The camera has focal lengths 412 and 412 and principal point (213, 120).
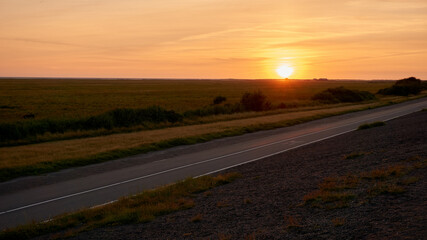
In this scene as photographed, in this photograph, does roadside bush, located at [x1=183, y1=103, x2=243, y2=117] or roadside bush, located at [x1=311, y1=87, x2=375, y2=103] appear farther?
roadside bush, located at [x1=311, y1=87, x2=375, y2=103]

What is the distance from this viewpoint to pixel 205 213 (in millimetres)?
8734

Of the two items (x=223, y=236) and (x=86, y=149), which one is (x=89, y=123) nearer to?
(x=86, y=149)

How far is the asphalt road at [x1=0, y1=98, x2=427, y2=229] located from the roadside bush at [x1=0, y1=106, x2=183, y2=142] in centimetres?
895

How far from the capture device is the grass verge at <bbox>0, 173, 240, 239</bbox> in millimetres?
8367

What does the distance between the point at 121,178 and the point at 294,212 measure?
7546mm

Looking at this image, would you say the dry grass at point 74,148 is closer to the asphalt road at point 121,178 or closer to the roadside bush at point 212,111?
the asphalt road at point 121,178

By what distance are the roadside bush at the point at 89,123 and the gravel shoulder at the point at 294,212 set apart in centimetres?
1602

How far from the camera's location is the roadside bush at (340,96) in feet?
205

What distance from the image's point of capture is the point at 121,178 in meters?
13.8

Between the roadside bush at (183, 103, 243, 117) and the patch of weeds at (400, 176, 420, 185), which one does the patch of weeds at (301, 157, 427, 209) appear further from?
the roadside bush at (183, 103, 243, 117)

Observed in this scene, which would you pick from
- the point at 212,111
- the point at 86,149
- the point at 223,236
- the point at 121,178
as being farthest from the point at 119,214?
the point at 212,111

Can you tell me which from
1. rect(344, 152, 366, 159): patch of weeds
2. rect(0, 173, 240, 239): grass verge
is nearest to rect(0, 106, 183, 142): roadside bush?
rect(0, 173, 240, 239): grass verge

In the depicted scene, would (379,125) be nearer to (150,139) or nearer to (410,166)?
(150,139)

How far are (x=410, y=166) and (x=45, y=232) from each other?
8.39 metres
